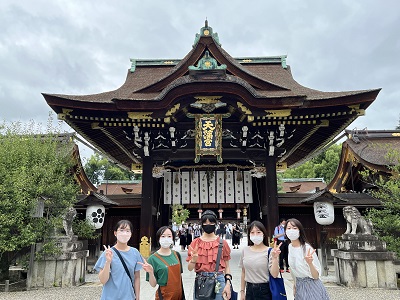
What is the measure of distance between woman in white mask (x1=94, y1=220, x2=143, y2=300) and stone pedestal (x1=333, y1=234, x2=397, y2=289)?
5750 mm

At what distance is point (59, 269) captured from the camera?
709 cm

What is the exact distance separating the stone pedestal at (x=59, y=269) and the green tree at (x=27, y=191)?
1.57 feet

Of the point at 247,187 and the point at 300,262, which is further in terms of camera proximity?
the point at 247,187

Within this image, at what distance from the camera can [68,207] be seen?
25.7 ft

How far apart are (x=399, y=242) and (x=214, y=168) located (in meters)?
6.14

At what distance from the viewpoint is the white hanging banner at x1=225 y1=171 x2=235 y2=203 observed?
1105cm

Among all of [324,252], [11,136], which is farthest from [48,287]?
[324,252]

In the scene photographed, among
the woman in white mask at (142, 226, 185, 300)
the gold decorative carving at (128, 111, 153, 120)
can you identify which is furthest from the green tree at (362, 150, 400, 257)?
the gold decorative carving at (128, 111, 153, 120)

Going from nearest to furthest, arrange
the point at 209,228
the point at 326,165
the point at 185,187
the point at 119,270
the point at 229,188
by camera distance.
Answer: the point at 119,270, the point at 209,228, the point at 229,188, the point at 185,187, the point at 326,165

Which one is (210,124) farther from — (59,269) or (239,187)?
(59,269)

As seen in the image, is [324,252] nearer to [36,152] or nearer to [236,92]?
[236,92]

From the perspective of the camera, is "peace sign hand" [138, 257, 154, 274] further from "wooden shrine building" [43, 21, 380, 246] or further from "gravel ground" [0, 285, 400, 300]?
"wooden shrine building" [43, 21, 380, 246]

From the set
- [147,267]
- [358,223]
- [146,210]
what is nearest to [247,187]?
[146,210]

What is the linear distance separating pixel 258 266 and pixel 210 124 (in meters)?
6.93
